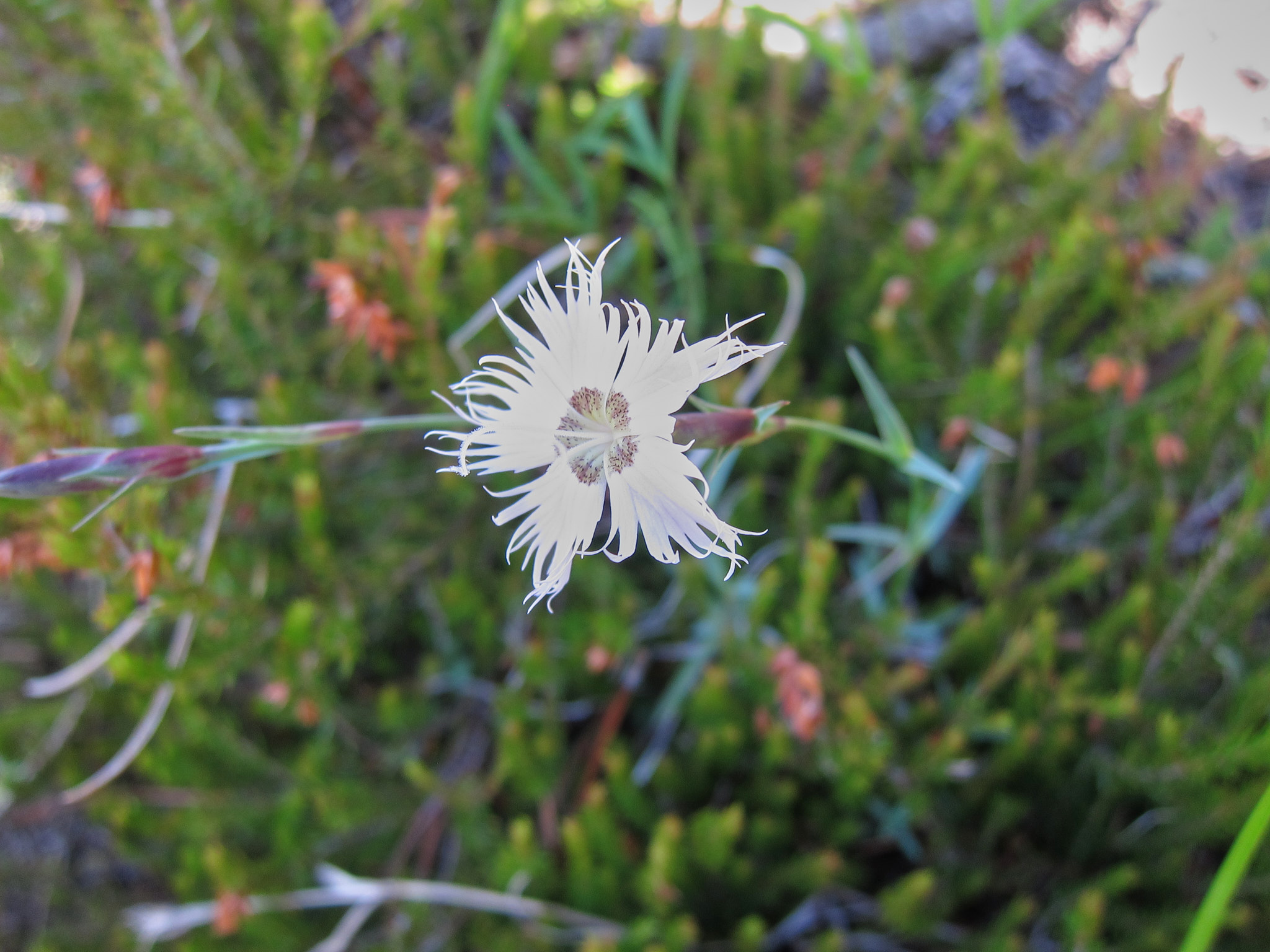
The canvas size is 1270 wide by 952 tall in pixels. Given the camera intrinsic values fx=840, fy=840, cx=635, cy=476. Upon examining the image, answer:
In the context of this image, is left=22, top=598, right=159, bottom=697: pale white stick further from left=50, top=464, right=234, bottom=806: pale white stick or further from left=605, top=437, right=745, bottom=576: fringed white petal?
left=605, top=437, right=745, bottom=576: fringed white petal

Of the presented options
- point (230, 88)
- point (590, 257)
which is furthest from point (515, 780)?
point (230, 88)

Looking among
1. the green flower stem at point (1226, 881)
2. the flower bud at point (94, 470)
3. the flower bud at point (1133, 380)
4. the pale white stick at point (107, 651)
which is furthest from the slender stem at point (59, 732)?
the flower bud at point (1133, 380)

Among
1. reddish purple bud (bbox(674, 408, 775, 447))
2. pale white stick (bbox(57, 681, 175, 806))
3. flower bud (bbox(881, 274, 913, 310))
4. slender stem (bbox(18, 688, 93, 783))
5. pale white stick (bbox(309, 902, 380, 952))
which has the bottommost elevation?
slender stem (bbox(18, 688, 93, 783))

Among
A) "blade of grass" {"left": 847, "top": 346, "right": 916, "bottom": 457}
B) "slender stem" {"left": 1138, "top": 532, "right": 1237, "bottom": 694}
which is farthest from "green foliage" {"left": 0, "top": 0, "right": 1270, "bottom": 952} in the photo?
"blade of grass" {"left": 847, "top": 346, "right": 916, "bottom": 457}

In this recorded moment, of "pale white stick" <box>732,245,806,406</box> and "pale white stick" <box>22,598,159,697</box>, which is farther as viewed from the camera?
"pale white stick" <box>732,245,806,406</box>

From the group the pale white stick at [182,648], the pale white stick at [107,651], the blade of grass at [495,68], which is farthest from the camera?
the blade of grass at [495,68]

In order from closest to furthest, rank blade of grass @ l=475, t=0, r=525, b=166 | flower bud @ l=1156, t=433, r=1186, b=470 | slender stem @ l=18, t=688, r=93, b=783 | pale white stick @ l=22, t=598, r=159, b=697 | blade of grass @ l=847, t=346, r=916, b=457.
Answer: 1. blade of grass @ l=847, t=346, r=916, b=457
2. pale white stick @ l=22, t=598, r=159, b=697
3. flower bud @ l=1156, t=433, r=1186, b=470
4. blade of grass @ l=475, t=0, r=525, b=166
5. slender stem @ l=18, t=688, r=93, b=783

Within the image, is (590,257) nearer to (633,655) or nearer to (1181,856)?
(633,655)

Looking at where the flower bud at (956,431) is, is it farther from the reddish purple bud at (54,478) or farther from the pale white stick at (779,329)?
the reddish purple bud at (54,478)
